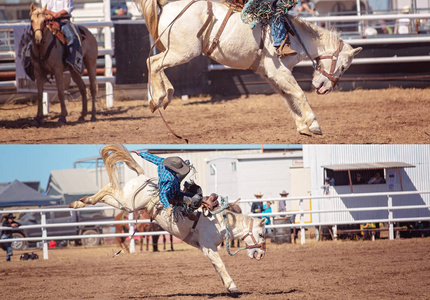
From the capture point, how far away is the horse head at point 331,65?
6.09 meters

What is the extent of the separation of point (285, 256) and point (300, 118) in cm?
266

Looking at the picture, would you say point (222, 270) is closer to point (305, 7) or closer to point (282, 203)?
point (282, 203)

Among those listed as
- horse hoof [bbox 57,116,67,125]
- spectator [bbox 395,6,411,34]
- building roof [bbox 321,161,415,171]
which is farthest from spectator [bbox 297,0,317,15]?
horse hoof [bbox 57,116,67,125]

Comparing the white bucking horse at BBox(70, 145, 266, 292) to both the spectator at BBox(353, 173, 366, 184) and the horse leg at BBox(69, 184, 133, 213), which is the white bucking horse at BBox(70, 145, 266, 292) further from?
the spectator at BBox(353, 173, 366, 184)

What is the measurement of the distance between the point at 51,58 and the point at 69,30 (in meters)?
0.41

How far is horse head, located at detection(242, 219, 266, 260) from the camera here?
5.29 meters

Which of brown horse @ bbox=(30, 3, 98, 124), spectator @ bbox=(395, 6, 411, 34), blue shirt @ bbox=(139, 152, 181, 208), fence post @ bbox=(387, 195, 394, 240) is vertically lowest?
fence post @ bbox=(387, 195, 394, 240)

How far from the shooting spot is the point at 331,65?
241 inches

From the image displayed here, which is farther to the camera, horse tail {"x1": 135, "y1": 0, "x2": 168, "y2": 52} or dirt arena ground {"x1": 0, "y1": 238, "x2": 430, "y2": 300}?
horse tail {"x1": 135, "y1": 0, "x2": 168, "y2": 52}

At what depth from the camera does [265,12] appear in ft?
18.3

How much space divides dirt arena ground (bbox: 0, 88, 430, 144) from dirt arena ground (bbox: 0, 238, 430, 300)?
4.94 ft

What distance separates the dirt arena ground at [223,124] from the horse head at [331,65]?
103cm

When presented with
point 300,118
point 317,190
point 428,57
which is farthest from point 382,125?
point 317,190

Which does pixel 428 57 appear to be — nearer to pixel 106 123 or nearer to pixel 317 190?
pixel 317 190
